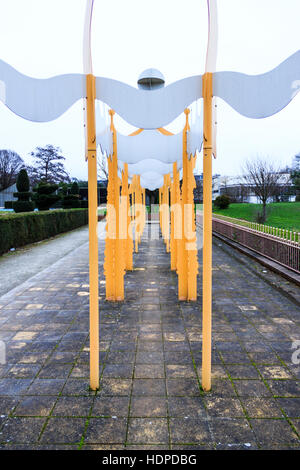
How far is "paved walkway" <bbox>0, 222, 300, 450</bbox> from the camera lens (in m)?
2.28

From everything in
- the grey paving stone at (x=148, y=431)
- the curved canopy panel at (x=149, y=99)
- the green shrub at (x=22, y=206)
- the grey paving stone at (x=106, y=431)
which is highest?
the curved canopy panel at (x=149, y=99)

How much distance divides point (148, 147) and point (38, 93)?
3.66 m

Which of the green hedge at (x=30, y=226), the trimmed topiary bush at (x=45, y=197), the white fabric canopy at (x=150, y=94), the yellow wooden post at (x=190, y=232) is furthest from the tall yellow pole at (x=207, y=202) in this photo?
the trimmed topiary bush at (x=45, y=197)

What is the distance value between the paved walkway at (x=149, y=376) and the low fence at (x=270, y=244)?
Result: 1.72 metres

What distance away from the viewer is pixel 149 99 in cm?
270

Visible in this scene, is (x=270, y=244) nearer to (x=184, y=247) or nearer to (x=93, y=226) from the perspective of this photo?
(x=184, y=247)

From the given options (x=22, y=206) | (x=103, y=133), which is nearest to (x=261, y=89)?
(x=103, y=133)

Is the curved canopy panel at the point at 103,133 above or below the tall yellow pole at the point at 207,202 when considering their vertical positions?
above

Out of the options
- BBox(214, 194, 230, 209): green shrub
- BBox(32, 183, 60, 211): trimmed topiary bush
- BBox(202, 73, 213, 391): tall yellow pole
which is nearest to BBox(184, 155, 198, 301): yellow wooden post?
BBox(202, 73, 213, 391): tall yellow pole

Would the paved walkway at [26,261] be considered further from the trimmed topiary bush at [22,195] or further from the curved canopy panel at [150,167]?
the trimmed topiary bush at [22,195]

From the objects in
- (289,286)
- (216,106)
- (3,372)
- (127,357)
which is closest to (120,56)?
(216,106)

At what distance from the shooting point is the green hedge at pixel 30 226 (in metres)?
11.1

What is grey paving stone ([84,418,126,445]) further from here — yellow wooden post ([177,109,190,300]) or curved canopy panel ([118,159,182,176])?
curved canopy panel ([118,159,182,176])
